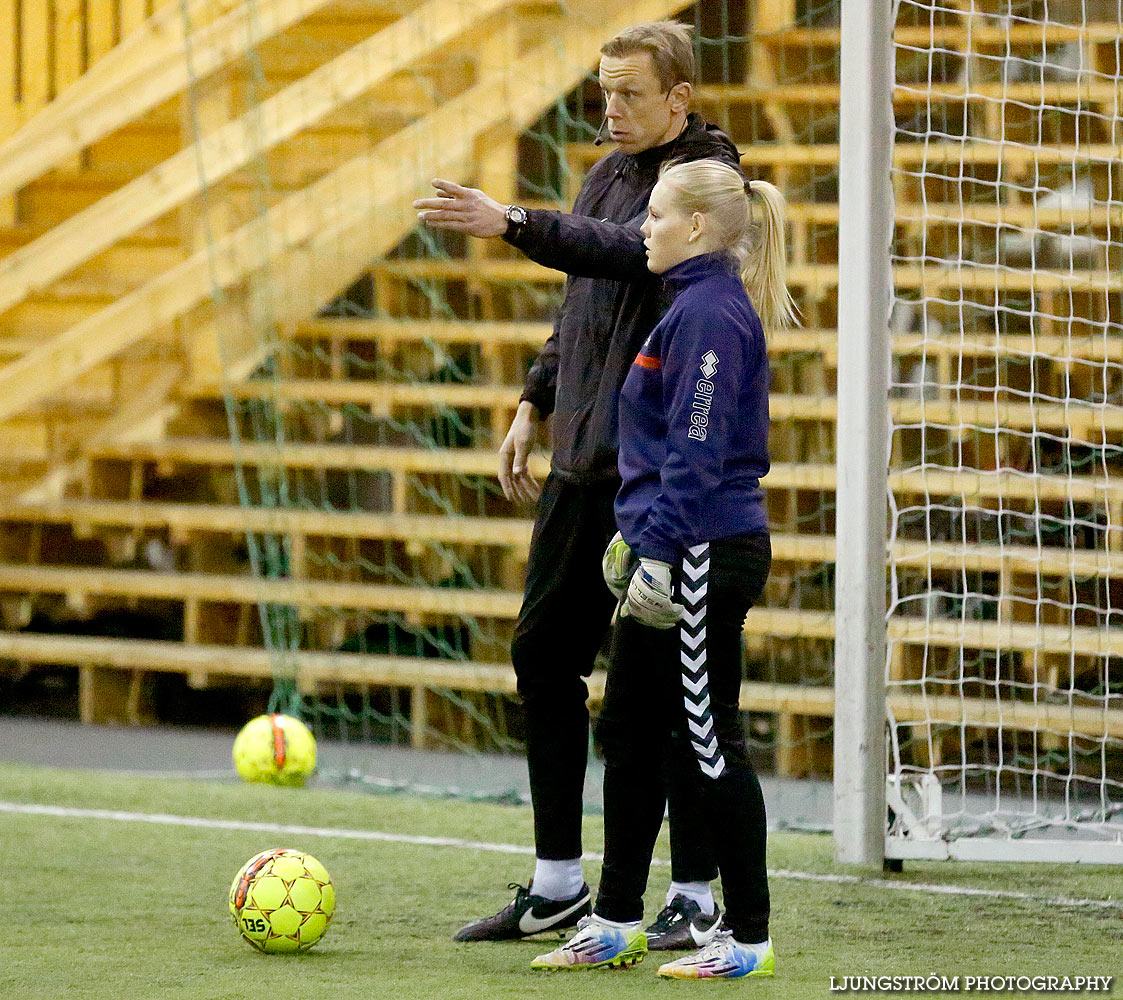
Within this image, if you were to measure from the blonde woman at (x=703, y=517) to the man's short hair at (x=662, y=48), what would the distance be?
0.25 meters

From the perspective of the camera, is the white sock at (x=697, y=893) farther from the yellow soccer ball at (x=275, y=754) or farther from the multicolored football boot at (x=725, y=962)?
the yellow soccer ball at (x=275, y=754)

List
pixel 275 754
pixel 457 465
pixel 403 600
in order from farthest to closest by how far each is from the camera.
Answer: pixel 457 465, pixel 403 600, pixel 275 754

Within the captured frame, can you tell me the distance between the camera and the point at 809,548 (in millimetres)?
6066

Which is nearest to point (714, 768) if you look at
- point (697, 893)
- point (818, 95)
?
point (697, 893)

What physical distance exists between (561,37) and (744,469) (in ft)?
17.4

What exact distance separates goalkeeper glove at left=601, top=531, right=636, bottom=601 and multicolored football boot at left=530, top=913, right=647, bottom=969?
58 cm

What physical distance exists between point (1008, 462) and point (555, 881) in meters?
3.94

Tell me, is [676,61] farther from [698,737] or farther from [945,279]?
[945,279]

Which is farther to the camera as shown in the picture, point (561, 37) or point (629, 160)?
point (561, 37)

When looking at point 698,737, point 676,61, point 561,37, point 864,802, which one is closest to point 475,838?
point 864,802

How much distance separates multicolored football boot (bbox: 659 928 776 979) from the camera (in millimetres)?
2857

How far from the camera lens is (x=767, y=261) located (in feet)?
9.51

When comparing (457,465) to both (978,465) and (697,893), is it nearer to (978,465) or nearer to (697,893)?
(978,465)

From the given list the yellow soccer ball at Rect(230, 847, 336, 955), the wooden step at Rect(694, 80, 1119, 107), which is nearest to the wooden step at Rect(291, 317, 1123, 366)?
the wooden step at Rect(694, 80, 1119, 107)
